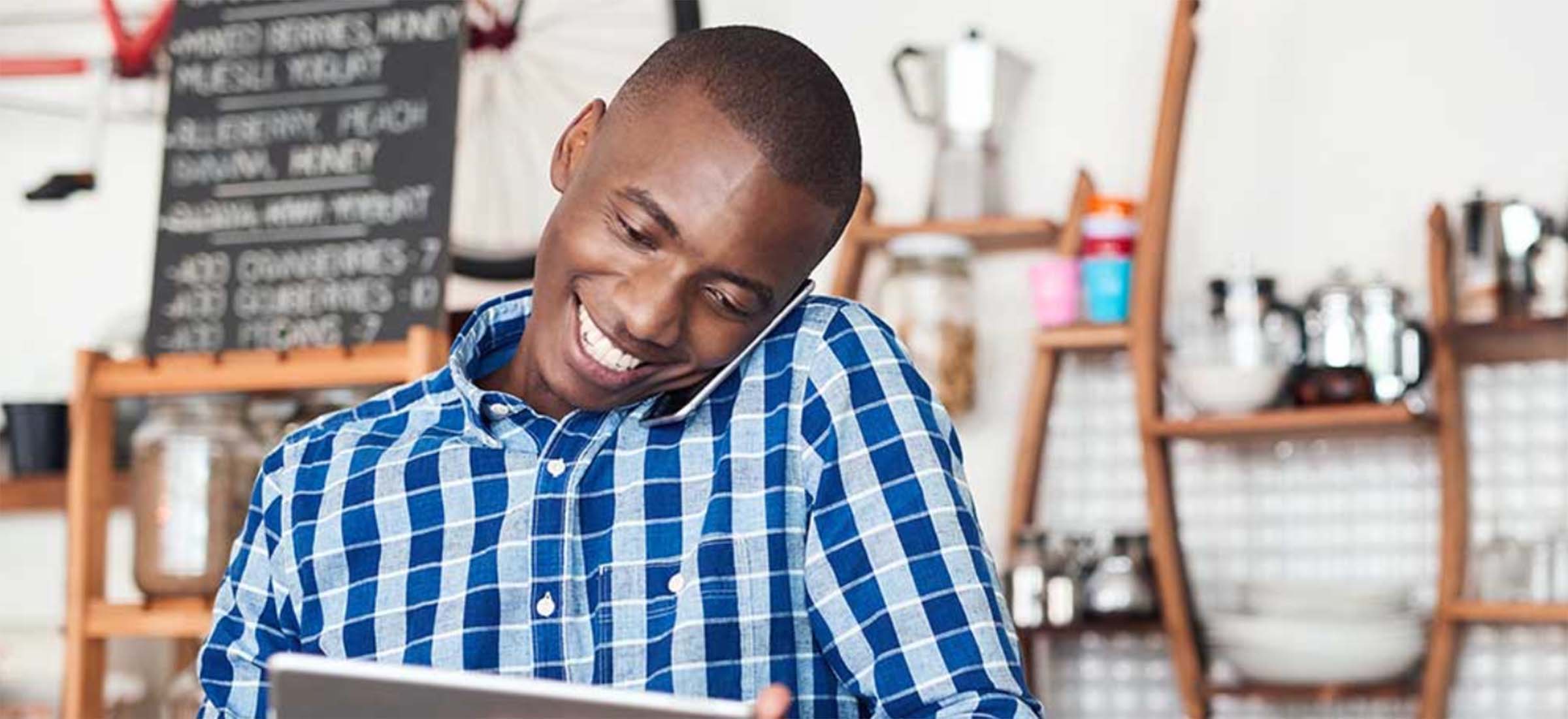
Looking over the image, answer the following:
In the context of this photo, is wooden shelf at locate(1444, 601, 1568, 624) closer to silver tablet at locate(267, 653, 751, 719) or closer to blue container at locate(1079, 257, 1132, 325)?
blue container at locate(1079, 257, 1132, 325)

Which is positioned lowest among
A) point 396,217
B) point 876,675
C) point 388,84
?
point 876,675

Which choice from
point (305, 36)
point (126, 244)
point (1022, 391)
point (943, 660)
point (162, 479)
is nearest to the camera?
point (943, 660)

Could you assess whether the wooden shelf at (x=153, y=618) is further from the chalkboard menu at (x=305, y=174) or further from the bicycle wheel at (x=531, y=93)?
Answer: the bicycle wheel at (x=531, y=93)

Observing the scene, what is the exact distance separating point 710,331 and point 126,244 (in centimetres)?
288

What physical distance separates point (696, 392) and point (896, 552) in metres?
0.16

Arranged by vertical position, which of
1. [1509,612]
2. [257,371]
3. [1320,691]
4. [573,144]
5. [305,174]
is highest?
[305,174]

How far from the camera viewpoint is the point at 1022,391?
341 centimetres

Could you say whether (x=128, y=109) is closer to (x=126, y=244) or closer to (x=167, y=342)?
(x=126, y=244)

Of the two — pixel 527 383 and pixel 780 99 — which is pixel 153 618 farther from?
pixel 780 99

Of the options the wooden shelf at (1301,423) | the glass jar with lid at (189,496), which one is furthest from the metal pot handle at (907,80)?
the glass jar with lid at (189,496)

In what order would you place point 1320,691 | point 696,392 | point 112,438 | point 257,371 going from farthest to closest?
point 1320,691, point 112,438, point 257,371, point 696,392

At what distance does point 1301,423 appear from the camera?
303 cm

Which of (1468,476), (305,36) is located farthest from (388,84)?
(1468,476)

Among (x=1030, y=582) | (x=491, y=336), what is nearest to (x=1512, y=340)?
(x=1030, y=582)
